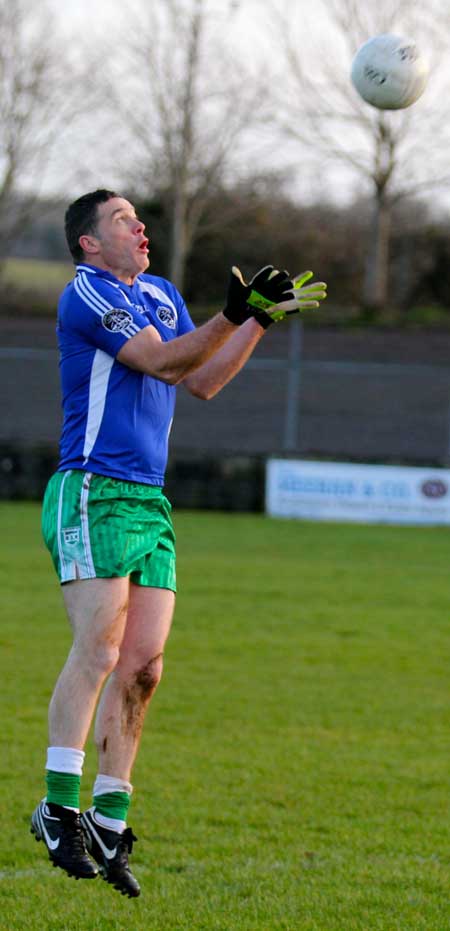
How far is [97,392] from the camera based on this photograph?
4.52 m

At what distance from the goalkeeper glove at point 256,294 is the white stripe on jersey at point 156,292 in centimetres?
47

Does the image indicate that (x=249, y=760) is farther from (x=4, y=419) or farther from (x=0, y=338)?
(x=0, y=338)

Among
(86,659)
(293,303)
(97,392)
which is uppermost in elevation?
(293,303)

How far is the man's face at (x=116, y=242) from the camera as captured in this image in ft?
15.2

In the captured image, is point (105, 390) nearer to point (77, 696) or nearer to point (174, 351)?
point (174, 351)

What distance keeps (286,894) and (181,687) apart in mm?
3778

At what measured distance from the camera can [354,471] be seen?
18500mm

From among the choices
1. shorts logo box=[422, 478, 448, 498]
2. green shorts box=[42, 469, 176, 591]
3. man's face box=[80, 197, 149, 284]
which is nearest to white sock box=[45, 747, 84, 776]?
green shorts box=[42, 469, 176, 591]

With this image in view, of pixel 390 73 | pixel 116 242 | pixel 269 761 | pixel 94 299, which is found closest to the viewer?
pixel 94 299

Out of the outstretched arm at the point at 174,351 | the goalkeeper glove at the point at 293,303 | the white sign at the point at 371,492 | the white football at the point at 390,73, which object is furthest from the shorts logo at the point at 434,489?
the outstretched arm at the point at 174,351

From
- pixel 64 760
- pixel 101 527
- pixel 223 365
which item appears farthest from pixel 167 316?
pixel 64 760

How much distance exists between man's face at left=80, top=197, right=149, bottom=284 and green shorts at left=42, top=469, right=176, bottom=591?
0.76 meters

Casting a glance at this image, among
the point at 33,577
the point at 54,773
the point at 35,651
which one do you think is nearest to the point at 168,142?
the point at 33,577

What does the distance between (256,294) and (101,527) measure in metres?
0.96
